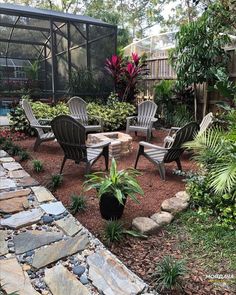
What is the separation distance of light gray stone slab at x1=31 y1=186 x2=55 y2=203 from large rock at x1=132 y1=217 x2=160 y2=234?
1.01m

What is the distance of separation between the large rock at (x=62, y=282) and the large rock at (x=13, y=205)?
104cm

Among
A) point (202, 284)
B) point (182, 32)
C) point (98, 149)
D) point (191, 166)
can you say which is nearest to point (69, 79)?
point (182, 32)

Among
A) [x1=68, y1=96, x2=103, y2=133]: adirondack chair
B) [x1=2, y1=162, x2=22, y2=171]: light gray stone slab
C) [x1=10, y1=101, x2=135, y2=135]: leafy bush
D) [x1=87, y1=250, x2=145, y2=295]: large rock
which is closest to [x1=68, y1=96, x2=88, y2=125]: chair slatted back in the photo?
[x1=68, y1=96, x2=103, y2=133]: adirondack chair

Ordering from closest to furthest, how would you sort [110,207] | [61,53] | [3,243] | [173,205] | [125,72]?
[3,243] → [110,207] → [173,205] → [125,72] → [61,53]

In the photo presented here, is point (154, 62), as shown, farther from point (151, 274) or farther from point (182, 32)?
point (151, 274)

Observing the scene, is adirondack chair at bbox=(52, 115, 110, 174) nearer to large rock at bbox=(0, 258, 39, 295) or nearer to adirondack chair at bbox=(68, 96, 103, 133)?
large rock at bbox=(0, 258, 39, 295)

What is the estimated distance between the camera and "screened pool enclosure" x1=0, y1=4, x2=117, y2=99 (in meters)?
7.67

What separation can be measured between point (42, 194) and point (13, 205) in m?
0.37

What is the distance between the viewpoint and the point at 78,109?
22.1 feet

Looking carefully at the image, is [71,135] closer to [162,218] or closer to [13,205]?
[13,205]

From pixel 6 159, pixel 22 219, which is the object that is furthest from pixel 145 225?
pixel 6 159

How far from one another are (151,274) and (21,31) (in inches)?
334

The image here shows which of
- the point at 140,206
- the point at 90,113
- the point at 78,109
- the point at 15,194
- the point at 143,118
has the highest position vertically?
the point at 78,109

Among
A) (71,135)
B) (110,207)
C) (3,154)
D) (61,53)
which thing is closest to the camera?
(110,207)
